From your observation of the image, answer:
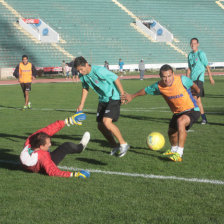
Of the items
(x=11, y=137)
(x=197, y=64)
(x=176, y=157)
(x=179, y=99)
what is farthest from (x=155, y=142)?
(x=197, y=64)

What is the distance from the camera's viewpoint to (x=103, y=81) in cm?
765

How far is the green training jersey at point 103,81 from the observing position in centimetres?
759

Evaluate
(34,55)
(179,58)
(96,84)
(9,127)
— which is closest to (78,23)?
(34,55)

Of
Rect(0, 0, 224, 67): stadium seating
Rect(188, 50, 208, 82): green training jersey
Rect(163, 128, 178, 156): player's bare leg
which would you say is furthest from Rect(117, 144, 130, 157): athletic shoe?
Rect(0, 0, 224, 67): stadium seating

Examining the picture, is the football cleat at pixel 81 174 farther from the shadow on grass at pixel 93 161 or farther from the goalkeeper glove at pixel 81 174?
the shadow on grass at pixel 93 161

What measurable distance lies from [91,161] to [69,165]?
416 mm

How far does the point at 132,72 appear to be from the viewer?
159 feet

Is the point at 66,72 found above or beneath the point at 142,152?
beneath

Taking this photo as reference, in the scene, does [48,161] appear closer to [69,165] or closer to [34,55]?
[69,165]

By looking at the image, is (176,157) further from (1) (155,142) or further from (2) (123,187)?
(2) (123,187)

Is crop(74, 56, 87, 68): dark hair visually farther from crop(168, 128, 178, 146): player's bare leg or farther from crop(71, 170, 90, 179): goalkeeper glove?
crop(71, 170, 90, 179): goalkeeper glove

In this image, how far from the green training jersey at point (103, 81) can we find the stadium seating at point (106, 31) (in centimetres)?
3567

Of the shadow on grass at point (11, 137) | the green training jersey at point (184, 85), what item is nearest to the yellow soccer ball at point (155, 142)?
the green training jersey at point (184, 85)

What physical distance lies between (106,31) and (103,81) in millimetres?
42509
